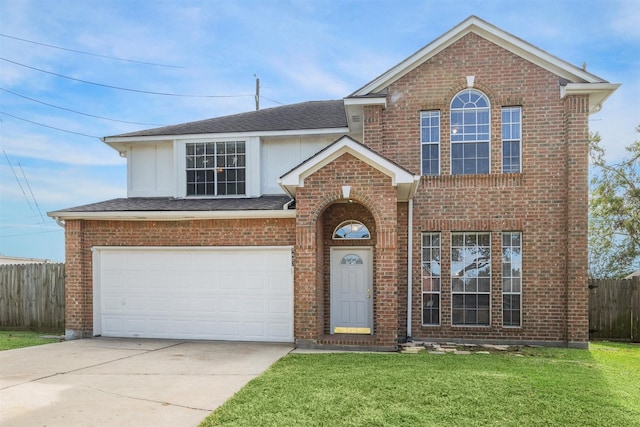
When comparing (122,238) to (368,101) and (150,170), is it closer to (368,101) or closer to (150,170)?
(150,170)

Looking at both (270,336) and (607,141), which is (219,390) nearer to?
(270,336)

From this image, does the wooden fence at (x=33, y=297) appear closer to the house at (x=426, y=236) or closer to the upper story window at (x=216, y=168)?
the house at (x=426, y=236)

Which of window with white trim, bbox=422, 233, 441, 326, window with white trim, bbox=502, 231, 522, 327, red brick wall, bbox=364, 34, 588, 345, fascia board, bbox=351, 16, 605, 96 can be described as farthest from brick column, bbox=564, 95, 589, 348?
window with white trim, bbox=422, 233, 441, 326

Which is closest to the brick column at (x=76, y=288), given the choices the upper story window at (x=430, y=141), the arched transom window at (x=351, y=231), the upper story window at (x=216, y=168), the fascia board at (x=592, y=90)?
the upper story window at (x=216, y=168)

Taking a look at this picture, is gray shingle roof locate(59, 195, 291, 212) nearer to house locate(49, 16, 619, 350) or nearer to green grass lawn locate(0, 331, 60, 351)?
house locate(49, 16, 619, 350)

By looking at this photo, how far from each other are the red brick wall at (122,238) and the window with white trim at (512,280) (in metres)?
5.73

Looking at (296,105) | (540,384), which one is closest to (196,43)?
(296,105)

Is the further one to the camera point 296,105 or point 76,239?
point 296,105

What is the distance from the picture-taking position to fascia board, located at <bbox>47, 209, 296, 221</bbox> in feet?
32.9

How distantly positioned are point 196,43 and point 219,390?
1414 cm

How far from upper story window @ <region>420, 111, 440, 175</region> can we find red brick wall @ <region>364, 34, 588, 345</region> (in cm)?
15

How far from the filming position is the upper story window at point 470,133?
10336 mm

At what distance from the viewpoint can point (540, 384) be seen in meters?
6.10

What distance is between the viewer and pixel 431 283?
10336mm
